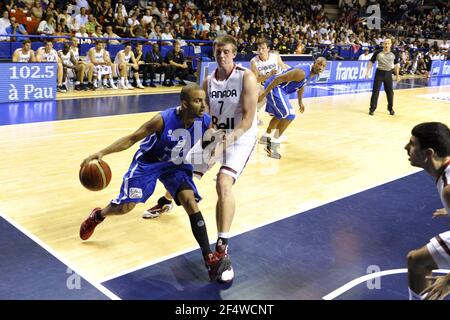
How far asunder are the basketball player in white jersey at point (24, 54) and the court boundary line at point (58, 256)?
6860mm

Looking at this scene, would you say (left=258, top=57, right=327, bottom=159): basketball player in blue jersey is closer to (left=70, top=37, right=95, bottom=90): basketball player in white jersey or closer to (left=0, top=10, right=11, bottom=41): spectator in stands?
(left=70, top=37, right=95, bottom=90): basketball player in white jersey

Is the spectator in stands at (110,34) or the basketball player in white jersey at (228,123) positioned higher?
the spectator in stands at (110,34)

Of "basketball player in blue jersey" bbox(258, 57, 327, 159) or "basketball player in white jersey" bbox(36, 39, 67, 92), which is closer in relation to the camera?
"basketball player in blue jersey" bbox(258, 57, 327, 159)

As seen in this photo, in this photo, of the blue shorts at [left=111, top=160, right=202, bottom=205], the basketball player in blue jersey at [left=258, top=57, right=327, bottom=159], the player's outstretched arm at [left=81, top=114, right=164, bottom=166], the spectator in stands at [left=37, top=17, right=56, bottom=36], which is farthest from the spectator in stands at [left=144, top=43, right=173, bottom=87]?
the player's outstretched arm at [left=81, top=114, right=164, bottom=166]

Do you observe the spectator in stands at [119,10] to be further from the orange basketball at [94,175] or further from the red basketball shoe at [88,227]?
the orange basketball at [94,175]

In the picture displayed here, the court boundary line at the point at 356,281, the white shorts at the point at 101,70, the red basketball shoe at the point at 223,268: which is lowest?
the court boundary line at the point at 356,281

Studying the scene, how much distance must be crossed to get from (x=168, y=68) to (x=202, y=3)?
7.28 metres

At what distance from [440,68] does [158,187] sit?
2060cm

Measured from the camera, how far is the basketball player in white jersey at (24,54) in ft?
34.8

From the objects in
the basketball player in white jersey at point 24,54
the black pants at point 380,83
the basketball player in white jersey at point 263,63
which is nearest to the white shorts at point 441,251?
the basketball player in white jersey at point 263,63

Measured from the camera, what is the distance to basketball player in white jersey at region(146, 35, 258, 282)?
3.90 metres

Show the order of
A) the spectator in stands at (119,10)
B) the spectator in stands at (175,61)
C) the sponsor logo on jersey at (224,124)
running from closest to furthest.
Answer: the sponsor logo on jersey at (224,124)
the spectator in stands at (175,61)
the spectator in stands at (119,10)

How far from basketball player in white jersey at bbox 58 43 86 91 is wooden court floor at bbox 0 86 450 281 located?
315cm

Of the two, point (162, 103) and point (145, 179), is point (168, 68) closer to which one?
point (162, 103)
